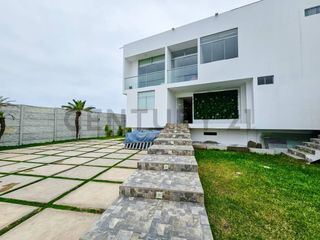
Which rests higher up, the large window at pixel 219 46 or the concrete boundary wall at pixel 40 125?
the large window at pixel 219 46

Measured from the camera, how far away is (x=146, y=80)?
9.61m

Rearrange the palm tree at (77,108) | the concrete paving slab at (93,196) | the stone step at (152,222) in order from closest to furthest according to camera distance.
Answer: the stone step at (152,222)
the concrete paving slab at (93,196)
the palm tree at (77,108)

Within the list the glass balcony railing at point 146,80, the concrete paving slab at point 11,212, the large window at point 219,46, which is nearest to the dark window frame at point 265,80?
the large window at point 219,46

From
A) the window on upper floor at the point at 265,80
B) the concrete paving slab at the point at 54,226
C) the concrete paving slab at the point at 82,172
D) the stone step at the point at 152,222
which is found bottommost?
the concrete paving slab at the point at 82,172

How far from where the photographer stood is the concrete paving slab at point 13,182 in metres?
2.77

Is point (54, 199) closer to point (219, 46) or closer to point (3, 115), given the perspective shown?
point (3, 115)

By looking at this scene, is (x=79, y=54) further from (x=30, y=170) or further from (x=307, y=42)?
(x=307, y=42)

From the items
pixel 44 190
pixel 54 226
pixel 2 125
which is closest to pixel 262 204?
pixel 54 226

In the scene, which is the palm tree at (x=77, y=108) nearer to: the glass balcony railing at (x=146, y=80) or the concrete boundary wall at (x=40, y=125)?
the concrete boundary wall at (x=40, y=125)

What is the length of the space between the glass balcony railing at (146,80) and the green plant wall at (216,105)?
2507 millimetres

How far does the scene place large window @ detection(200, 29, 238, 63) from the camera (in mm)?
7418

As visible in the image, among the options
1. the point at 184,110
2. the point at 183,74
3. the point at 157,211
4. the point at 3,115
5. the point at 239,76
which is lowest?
the point at 157,211

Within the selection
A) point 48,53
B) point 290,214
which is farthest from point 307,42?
point 48,53

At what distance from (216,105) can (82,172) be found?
7291mm
